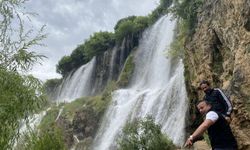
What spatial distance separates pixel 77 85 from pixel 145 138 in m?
34.1

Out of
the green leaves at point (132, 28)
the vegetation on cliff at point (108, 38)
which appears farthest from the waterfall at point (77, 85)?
the green leaves at point (132, 28)

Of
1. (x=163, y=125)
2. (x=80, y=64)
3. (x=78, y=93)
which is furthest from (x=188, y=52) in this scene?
(x=80, y=64)

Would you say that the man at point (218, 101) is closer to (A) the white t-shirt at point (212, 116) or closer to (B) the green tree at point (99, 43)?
(A) the white t-shirt at point (212, 116)

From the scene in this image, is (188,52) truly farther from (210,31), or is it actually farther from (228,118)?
(228,118)

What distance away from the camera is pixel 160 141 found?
2639cm

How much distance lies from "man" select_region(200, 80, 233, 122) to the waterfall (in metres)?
49.4

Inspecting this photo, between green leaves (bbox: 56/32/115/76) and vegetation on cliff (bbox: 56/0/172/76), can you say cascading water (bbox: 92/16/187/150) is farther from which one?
green leaves (bbox: 56/32/115/76)

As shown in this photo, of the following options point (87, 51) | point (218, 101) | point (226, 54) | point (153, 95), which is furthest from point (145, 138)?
point (87, 51)

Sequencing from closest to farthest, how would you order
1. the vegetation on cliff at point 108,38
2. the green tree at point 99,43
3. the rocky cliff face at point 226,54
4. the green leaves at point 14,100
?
the green leaves at point 14,100 → the rocky cliff face at point 226,54 → the vegetation on cliff at point 108,38 → the green tree at point 99,43

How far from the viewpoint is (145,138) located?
1057 inches

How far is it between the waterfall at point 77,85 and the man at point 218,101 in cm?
4940

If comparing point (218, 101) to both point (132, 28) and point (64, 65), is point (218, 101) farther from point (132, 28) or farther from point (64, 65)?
point (64, 65)

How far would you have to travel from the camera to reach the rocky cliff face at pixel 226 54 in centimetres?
1855

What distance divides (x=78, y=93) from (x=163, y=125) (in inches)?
1135
